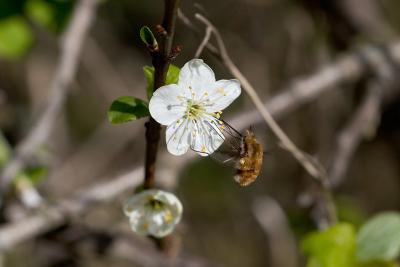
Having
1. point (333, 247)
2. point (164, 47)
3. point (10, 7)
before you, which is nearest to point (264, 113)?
point (333, 247)

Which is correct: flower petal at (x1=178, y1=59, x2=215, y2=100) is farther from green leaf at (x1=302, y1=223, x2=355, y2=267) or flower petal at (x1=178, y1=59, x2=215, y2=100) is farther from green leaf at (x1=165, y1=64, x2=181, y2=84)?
green leaf at (x1=302, y1=223, x2=355, y2=267)

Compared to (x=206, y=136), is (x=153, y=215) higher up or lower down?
lower down

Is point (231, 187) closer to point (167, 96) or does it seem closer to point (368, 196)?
point (368, 196)

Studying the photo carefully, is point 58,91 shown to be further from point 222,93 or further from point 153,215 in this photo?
point 222,93

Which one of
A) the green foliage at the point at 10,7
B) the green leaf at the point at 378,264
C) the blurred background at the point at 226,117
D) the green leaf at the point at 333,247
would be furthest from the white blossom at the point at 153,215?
the green foliage at the point at 10,7

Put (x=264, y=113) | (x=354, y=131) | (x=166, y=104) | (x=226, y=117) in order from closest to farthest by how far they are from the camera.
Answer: (x=166, y=104), (x=264, y=113), (x=354, y=131), (x=226, y=117)

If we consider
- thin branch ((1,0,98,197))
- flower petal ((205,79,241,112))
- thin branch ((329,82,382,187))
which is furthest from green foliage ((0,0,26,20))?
flower petal ((205,79,241,112))

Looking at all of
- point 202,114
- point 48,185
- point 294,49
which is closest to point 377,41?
point 294,49

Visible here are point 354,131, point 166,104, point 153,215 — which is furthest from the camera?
point 354,131
